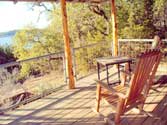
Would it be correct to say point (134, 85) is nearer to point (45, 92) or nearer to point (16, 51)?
point (45, 92)

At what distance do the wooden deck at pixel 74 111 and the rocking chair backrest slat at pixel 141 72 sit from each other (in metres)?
0.54

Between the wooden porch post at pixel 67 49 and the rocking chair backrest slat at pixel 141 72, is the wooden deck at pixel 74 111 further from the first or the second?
the rocking chair backrest slat at pixel 141 72

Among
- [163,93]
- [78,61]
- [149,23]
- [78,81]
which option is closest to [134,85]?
[163,93]

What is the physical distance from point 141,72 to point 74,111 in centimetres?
162

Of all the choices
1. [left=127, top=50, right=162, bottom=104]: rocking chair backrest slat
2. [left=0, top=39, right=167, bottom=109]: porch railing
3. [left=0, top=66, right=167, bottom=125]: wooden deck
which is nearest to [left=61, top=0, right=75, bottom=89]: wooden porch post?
[left=0, top=39, right=167, bottom=109]: porch railing

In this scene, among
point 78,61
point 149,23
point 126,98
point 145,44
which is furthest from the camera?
point 149,23

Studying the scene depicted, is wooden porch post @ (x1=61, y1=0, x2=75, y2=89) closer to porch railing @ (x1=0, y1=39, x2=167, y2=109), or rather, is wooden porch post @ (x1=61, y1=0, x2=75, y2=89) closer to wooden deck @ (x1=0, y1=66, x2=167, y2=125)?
porch railing @ (x1=0, y1=39, x2=167, y2=109)

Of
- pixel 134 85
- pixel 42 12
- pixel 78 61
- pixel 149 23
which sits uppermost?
pixel 42 12

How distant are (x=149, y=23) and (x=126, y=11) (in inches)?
55.1

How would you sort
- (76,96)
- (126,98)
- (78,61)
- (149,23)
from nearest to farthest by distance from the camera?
1. (126,98)
2. (76,96)
3. (78,61)
4. (149,23)

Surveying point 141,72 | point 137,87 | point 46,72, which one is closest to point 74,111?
point 137,87

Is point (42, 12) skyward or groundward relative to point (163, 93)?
skyward

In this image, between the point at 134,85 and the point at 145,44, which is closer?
the point at 134,85

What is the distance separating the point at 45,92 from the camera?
5582 millimetres
